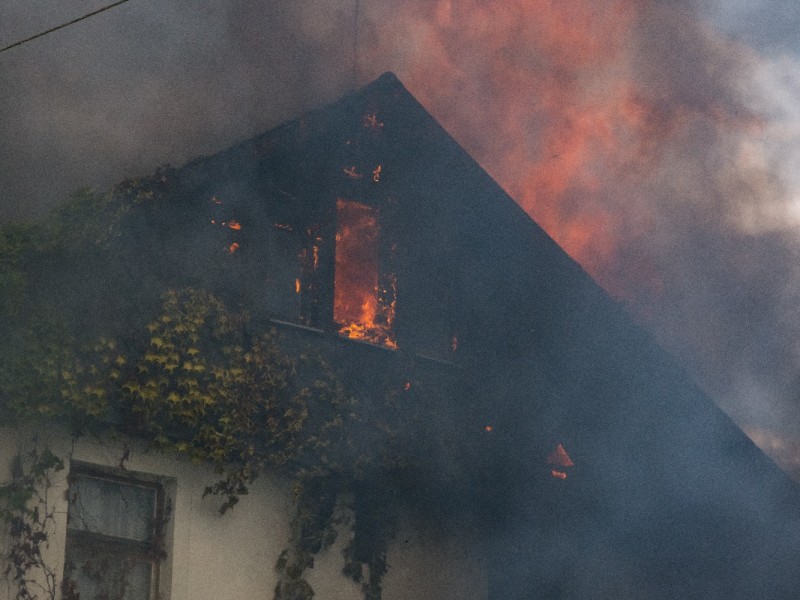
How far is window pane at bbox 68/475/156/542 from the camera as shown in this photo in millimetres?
9406

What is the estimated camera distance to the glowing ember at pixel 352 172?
11.9 m

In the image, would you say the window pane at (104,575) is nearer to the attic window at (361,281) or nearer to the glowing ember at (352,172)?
the attic window at (361,281)

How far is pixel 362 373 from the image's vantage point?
11.1 metres

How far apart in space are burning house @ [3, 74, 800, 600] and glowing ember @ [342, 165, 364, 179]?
0.01 metres

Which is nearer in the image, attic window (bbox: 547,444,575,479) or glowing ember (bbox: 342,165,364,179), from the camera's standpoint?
glowing ember (bbox: 342,165,364,179)

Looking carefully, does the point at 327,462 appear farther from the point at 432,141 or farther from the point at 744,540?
the point at 744,540

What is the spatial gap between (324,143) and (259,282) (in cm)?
166

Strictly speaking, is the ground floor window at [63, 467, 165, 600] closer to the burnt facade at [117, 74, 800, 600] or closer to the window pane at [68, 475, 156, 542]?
the window pane at [68, 475, 156, 542]

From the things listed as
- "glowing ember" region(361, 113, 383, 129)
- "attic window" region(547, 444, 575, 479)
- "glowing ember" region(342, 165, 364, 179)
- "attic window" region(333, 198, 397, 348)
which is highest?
"glowing ember" region(361, 113, 383, 129)

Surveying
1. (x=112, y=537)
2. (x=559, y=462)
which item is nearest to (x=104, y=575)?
(x=112, y=537)

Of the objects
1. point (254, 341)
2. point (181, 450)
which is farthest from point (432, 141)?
point (181, 450)

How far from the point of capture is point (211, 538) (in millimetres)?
9922

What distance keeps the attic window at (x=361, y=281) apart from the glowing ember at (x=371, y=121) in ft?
2.51

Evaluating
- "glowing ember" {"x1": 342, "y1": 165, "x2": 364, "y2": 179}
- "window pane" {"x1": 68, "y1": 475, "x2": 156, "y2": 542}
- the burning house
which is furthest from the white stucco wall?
"glowing ember" {"x1": 342, "y1": 165, "x2": 364, "y2": 179}
